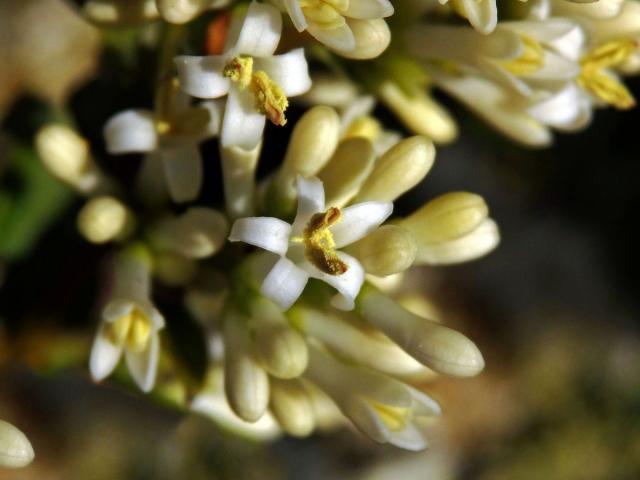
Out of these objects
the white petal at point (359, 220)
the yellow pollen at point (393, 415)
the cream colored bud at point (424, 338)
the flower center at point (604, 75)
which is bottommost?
the yellow pollen at point (393, 415)

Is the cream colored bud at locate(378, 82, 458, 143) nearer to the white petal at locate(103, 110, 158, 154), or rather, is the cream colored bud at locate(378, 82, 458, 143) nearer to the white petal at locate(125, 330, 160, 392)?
the white petal at locate(103, 110, 158, 154)

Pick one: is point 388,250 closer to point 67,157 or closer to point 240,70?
point 240,70

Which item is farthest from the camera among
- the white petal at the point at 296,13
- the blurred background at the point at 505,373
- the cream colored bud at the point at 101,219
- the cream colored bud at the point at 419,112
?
the blurred background at the point at 505,373

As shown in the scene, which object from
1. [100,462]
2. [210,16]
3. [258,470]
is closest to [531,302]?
[258,470]

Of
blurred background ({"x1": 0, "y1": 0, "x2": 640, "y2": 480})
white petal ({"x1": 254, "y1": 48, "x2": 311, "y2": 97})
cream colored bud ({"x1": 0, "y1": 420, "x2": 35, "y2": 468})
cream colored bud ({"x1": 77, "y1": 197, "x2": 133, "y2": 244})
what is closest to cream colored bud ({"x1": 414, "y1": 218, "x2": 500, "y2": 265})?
white petal ({"x1": 254, "y1": 48, "x2": 311, "y2": 97})

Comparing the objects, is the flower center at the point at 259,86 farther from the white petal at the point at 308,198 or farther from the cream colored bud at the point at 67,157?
the cream colored bud at the point at 67,157

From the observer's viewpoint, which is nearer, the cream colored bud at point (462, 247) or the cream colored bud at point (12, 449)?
the cream colored bud at point (12, 449)

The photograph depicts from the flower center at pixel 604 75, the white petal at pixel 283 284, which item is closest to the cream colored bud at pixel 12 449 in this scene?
the white petal at pixel 283 284
